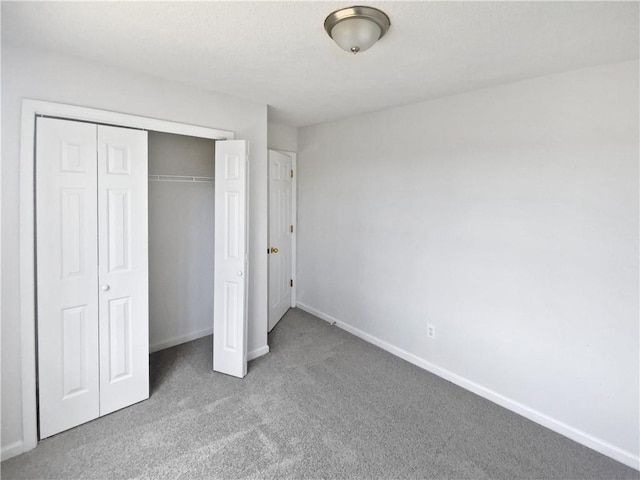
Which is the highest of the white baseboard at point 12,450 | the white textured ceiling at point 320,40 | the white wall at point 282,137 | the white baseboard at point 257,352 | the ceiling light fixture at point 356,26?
the white wall at point 282,137

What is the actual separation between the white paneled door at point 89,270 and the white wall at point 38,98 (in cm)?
11

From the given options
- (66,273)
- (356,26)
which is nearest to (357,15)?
(356,26)

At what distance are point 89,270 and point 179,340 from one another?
5.02 feet

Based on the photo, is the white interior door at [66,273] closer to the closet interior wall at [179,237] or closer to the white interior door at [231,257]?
the white interior door at [231,257]

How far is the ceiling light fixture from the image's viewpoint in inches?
61.1

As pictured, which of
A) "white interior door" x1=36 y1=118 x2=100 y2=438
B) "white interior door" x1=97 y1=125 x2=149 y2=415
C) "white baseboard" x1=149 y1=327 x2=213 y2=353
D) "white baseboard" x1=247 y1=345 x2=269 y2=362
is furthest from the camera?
"white baseboard" x1=149 y1=327 x2=213 y2=353

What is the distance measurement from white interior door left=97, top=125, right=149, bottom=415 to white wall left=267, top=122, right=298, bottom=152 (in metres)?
1.86

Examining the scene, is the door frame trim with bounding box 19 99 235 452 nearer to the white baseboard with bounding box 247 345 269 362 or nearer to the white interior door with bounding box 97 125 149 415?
the white interior door with bounding box 97 125 149 415

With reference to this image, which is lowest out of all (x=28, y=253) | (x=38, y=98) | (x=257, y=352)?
(x=257, y=352)

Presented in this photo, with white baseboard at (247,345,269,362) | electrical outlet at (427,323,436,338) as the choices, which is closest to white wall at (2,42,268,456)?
white baseboard at (247,345,269,362)

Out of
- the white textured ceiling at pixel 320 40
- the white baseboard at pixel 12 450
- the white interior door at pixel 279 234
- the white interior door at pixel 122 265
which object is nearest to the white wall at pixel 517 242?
the white textured ceiling at pixel 320 40

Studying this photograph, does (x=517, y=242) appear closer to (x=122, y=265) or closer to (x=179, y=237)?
(x=122, y=265)

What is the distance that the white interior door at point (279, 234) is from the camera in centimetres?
386

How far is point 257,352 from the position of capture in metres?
3.28
